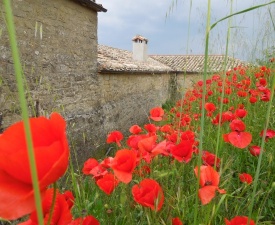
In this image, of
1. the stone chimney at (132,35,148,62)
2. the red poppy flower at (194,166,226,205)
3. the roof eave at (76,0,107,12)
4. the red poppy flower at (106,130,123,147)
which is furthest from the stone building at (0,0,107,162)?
the stone chimney at (132,35,148,62)

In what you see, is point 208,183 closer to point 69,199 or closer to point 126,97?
point 69,199

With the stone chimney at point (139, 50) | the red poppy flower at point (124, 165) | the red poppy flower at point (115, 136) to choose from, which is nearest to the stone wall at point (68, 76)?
the red poppy flower at point (115, 136)

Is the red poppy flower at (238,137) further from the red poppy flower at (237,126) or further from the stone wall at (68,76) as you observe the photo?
the stone wall at (68,76)

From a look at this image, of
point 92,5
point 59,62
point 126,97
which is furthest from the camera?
point 126,97

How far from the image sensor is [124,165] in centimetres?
88

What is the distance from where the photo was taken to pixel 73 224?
0.73 meters

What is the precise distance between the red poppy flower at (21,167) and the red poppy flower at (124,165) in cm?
44

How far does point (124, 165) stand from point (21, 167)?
1.63 feet

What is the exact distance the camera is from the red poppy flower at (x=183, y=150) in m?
1.10

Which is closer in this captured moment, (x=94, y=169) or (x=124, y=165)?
(x=124, y=165)

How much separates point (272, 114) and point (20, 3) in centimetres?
381

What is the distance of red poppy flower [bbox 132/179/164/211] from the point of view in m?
0.84

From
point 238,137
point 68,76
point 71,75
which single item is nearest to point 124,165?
point 238,137

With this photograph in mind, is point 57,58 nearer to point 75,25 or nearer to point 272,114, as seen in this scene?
point 75,25
